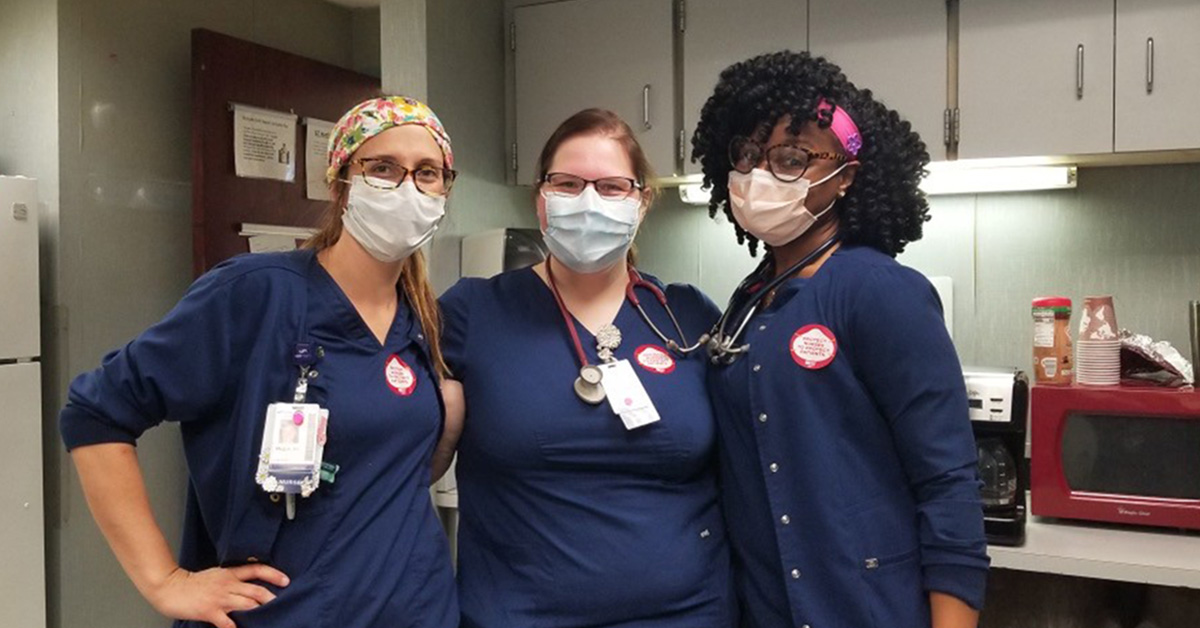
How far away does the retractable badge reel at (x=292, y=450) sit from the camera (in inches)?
46.1

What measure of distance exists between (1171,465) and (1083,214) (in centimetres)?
77

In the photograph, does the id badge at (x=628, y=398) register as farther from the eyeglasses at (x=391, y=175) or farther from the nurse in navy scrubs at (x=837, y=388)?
the eyeglasses at (x=391, y=175)

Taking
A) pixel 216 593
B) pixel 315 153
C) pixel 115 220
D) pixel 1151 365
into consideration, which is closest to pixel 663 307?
pixel 216 593

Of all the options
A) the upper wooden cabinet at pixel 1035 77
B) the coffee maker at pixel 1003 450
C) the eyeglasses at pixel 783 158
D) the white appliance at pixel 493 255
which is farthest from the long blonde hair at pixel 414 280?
the upper wooden cabinet at pixel 1035 77

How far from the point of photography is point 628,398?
1.35 metres

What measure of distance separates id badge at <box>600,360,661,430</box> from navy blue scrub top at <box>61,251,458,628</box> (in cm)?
29

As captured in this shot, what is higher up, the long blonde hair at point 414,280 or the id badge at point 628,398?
the long blonde hair at point 414,280

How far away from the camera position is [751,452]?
4.32 feet

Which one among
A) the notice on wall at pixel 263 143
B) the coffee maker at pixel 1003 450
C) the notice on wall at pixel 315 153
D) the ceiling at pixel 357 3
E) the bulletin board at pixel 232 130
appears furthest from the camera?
the ceiling at pixel 357 3

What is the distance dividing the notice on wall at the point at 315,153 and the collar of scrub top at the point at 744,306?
224 centimetres

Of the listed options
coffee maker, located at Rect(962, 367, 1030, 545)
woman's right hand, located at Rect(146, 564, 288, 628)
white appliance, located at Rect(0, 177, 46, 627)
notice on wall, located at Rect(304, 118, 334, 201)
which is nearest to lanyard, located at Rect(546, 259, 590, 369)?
woman's right hand, located at Rect(146, 564, 288, 628)

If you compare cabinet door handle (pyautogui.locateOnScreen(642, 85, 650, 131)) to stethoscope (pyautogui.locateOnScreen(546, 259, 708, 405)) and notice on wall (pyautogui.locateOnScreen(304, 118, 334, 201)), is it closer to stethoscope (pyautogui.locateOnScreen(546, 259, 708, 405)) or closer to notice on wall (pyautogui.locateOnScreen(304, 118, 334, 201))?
stethoscope (pyautogui.locateOnScreen(546, 259, 708, 405))

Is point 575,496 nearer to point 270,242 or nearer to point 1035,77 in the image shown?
point 1035,77

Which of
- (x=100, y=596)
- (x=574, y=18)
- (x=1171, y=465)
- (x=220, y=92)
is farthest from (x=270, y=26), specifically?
(x=1171, y=465)
